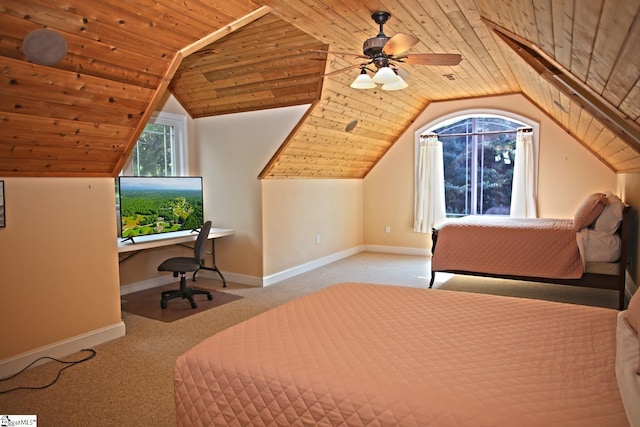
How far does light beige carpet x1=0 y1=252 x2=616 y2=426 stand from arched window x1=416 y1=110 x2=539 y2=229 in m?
2.25

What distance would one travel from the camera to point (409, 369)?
4.97ft

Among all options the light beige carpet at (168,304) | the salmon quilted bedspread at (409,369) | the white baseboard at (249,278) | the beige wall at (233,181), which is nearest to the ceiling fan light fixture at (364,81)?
the beige wall at (233,181)

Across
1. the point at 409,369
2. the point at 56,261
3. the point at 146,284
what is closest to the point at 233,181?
the point at 146,284

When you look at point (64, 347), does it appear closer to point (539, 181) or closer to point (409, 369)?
point (409, 369)

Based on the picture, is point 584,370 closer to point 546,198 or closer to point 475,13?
point 475,13

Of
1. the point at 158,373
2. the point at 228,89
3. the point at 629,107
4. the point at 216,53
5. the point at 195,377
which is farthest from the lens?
the point at 228,89

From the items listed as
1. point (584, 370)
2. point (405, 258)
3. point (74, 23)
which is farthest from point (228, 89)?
point (584, 370)

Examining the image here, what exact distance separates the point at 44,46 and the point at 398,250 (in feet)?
19.6

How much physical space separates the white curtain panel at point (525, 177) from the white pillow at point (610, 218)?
2142 mm

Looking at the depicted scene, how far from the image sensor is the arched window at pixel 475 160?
6980mm

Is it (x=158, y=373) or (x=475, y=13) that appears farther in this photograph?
(x=475, y=13)

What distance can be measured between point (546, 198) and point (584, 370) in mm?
5376

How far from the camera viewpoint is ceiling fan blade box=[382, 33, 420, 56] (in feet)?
9.32

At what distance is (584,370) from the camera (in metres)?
1.50
